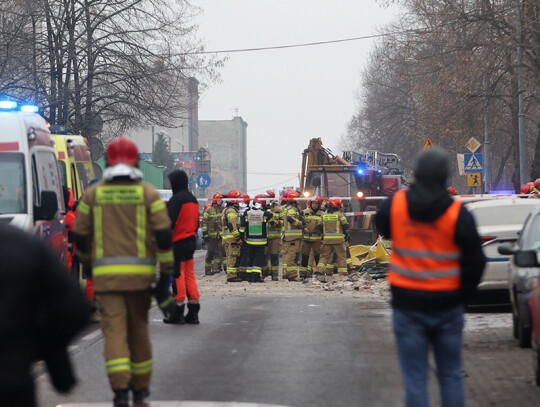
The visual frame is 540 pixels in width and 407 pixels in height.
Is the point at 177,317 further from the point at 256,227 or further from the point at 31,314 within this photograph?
the point at 31,314

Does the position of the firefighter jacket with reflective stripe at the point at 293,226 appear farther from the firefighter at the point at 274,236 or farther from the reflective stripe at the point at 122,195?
the reflective stripe at the point at 122,195

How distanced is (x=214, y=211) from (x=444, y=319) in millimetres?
18968

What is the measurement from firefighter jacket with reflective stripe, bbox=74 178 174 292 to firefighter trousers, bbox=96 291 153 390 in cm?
11

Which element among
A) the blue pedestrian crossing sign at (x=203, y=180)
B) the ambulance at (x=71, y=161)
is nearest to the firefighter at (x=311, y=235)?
the ambulance at (x=71, y=161)

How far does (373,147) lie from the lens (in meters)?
69.8

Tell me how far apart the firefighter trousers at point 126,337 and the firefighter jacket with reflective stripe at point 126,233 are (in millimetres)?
108

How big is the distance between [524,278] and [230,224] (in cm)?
1312

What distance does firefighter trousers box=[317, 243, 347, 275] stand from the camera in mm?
21766

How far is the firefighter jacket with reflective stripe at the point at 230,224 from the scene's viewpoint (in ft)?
71.8

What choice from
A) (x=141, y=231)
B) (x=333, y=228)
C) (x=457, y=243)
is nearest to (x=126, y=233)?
(x=141, y=231)

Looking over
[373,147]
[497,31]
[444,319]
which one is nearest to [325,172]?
[497,31]

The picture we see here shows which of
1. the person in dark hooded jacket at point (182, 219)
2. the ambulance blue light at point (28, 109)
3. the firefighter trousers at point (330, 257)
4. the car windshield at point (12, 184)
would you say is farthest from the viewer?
the firefighter trousers at point (330, 257)

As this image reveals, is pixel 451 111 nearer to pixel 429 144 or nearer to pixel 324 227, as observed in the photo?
pixel 429 144

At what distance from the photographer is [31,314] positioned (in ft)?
11.3
